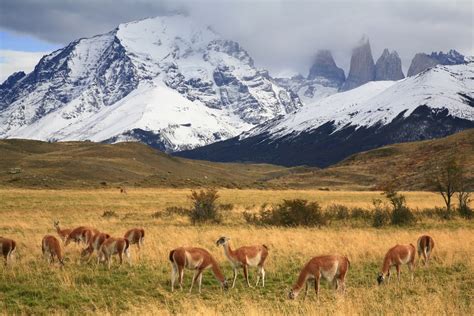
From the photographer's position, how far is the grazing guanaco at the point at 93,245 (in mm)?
18281

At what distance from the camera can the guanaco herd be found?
529 inches

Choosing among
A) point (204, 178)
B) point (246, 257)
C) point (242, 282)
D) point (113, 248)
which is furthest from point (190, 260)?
point (204, 178)

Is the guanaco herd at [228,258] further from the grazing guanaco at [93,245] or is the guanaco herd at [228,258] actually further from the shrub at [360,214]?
the shrub at [360,214]

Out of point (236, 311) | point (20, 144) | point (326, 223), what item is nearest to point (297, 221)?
point (326, 223)

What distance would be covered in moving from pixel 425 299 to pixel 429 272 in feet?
15.2

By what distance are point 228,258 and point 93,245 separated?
18.7 ft

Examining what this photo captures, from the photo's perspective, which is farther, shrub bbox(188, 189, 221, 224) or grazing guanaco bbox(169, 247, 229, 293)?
shrub bbox(188, 189, 221, 224)

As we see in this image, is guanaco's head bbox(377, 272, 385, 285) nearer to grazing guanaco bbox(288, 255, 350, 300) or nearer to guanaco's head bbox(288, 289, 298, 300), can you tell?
grazing guanaco bbox(288, 255, 350, 300)

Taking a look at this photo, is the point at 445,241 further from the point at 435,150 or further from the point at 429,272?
the point at 435,150

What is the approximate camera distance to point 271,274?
17438 millimetres

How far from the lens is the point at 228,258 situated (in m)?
15.4

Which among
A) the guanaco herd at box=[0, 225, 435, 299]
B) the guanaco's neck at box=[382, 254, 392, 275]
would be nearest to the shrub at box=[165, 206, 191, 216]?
the guanaco herd at box=[0, 225, 435, 299]

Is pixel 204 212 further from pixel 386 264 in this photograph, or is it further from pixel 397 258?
pixel 386 264

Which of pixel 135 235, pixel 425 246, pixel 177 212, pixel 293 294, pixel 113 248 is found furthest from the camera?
pixel 177 212
